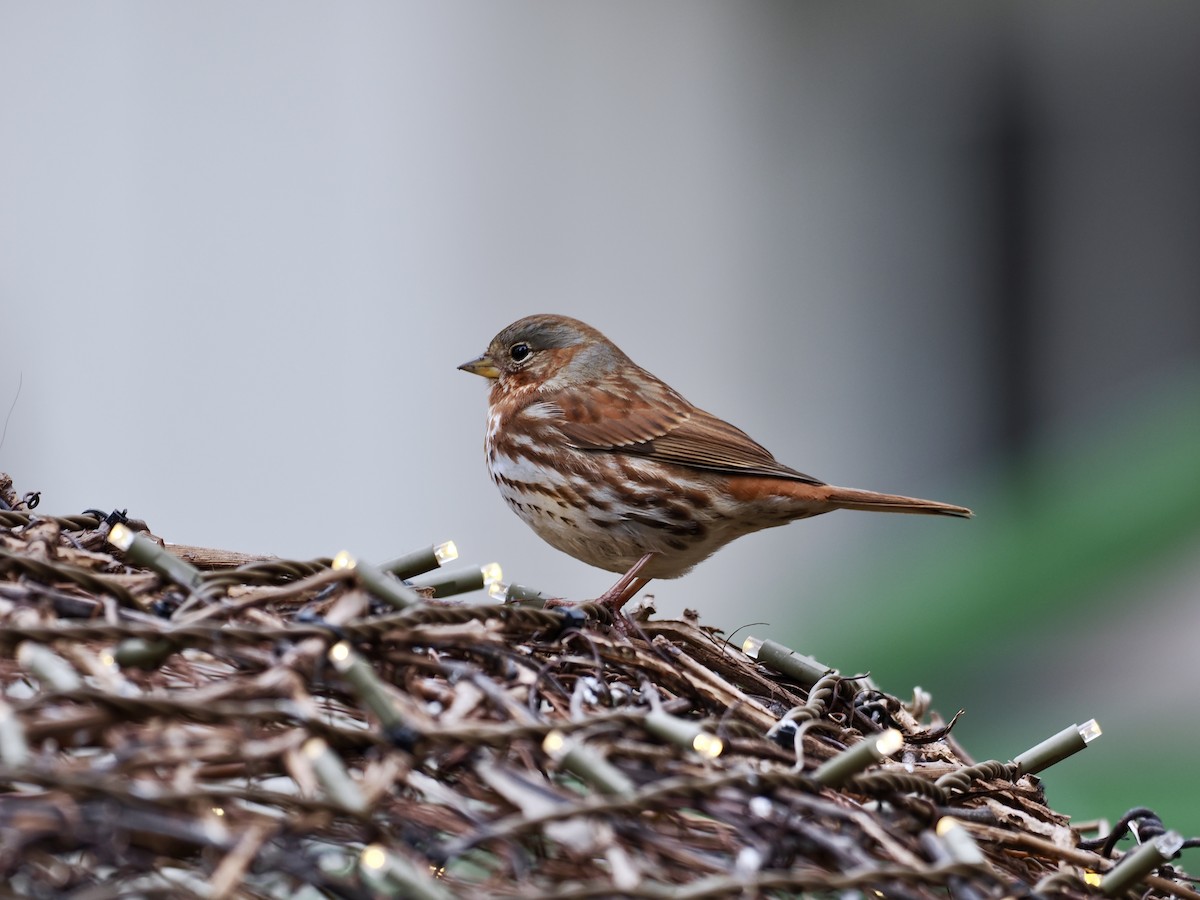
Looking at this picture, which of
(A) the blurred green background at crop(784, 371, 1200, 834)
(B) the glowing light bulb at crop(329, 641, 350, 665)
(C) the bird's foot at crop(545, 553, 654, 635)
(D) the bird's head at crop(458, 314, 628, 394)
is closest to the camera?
(B) the glowing light bulb at crop(329, 641, 350, 665)

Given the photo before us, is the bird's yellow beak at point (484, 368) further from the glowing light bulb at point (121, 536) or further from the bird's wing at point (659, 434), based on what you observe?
the glowing light bulb at point (121, 536)

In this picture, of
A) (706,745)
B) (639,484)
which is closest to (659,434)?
(639,484)

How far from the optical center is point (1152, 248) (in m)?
7.04

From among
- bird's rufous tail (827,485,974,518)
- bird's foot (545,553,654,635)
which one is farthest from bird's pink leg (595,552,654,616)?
bird's rufous tail (827,485,974,518)

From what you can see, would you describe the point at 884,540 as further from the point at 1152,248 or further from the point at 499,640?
the point at 499,640

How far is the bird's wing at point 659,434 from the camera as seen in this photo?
3250 millimetres

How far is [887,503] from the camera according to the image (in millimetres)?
3064

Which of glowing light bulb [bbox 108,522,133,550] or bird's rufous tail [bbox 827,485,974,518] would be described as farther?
bird's rufous tail [bbox 827,485,974,518]

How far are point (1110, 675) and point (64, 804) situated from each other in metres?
4.50

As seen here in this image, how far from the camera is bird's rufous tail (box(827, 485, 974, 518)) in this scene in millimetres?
2998

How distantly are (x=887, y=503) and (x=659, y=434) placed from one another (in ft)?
1.82

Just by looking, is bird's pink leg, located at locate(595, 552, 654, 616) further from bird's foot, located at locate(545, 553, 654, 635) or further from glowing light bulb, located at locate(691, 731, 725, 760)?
glowing light bulb, located at locate(691, 731, 725, 760)

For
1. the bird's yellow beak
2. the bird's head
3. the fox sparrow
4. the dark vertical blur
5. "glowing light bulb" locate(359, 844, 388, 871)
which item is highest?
the dark vertical blur

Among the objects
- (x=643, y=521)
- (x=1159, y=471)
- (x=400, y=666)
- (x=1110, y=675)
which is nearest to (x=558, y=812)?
(x=400, y=666)
